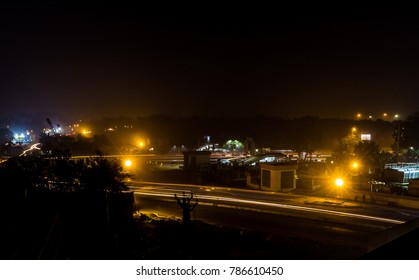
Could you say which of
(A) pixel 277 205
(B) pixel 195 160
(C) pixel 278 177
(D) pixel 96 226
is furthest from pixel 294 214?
(B) pixel 195 160

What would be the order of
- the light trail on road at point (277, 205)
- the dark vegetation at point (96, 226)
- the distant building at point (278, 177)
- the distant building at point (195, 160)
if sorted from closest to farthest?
the dark vegetation at point (96, 226)
the light trail on road at point (277, 205)
the distant building at point (278, 177)
the distant building at point (195, 160)

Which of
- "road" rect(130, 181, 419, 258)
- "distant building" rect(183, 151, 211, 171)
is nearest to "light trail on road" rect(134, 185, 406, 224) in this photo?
"road" rect(130, 181, 419, 258)

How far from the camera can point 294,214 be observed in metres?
14.0

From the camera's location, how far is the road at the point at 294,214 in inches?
462

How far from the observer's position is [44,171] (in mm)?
13430

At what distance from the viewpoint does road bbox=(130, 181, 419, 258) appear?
38.5 feet

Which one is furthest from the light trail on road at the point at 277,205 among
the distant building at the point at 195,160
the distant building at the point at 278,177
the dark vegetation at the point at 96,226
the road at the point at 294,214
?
the distant building at the point at 195,160

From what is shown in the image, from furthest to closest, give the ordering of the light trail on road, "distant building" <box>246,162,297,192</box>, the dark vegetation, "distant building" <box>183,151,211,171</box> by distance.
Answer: "distant building" <box>183,151,211,171</box> < "distant building" <box>246,162,297,192</box> < the light trail on road < the dark vegetation

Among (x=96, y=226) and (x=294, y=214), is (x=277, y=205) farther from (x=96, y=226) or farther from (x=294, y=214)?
(x=96, y=226)

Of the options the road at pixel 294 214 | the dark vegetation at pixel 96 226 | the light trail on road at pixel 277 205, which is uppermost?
the dark vegetation at pixel 96 226

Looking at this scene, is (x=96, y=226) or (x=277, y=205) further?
(x=277, y=205)

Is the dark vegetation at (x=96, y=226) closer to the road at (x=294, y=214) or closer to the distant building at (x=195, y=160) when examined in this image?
the road at (x=294, y=214)

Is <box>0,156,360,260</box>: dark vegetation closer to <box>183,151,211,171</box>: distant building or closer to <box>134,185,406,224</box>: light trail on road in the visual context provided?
<box>134,185,406,224</box>: light trail on road
